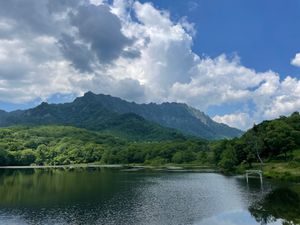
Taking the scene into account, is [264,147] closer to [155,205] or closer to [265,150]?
[265,150]

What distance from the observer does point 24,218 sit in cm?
7531

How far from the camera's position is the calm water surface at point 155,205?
72.2m

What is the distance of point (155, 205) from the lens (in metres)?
88.2

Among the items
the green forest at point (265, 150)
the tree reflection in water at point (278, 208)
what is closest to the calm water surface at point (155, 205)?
the tree reflection in water at point (278, 208)

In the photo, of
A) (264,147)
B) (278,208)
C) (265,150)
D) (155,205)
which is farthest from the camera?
(265,150)

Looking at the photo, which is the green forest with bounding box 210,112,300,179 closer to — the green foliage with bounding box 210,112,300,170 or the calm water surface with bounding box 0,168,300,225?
the green foliage with bounding box 210,112,300,170

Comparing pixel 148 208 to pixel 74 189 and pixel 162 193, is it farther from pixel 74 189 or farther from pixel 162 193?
pixel 74 189

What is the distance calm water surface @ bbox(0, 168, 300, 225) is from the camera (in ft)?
237

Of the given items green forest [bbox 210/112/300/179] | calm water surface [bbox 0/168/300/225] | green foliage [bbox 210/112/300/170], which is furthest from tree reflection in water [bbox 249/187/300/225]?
green foliage [bbox 210/112/300/170]

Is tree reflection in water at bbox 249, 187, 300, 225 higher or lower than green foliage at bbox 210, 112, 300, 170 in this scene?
lower

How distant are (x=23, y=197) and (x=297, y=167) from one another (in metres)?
102

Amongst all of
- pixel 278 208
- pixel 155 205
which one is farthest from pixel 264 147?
pixel 155 205

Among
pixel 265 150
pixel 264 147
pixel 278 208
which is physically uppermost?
pixel 264 147

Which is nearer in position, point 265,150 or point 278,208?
point 278,208
